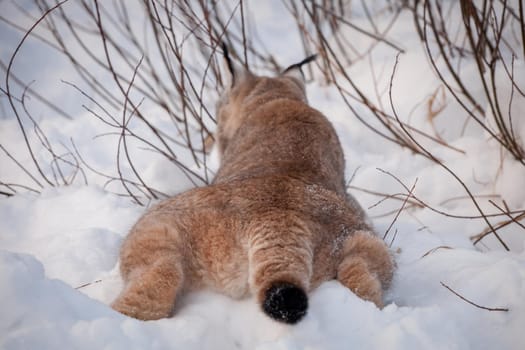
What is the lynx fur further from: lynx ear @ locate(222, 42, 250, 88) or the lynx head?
lynx ear @ locate(222, 42, 250, 88)

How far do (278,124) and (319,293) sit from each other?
1575 mm

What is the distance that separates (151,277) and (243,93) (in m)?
2.53

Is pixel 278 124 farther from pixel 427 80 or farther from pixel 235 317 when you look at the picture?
pixel 427 80

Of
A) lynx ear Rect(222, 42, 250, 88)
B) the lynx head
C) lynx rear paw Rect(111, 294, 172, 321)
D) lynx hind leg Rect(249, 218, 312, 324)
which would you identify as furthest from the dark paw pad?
lynx ear Rect(222, 42, 250, 88)

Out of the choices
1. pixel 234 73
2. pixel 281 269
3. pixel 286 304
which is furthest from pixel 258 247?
pixel 234 73

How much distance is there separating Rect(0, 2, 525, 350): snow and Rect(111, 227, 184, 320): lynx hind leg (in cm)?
11

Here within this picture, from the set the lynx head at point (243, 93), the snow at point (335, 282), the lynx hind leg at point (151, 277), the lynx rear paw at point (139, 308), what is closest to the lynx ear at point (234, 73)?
the lynx head at point (243, 93)

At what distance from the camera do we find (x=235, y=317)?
229 cm

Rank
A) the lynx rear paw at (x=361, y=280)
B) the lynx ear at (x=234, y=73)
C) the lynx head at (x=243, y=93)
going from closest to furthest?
1. the lynx rear paw at (x=361, y=280)
2. the lynx head at (x=243, y=93)
3. the lynx ear at (x=234, y=73)

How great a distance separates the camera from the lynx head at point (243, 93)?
166 inches

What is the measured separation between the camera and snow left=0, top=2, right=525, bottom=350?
1.96 meters

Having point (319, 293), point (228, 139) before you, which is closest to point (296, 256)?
point (319, 293)

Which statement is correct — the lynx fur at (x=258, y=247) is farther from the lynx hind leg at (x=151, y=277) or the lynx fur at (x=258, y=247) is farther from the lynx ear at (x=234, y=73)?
the lynx ear at (x=234, y=73)

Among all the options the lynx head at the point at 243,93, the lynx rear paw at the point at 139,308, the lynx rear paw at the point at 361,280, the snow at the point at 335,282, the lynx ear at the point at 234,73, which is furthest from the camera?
the lynx ear at the point at 234,73
